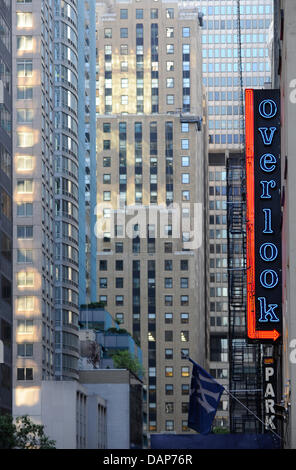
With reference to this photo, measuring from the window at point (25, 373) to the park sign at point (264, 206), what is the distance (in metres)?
60.4

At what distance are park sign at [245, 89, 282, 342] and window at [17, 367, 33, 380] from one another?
6042cm

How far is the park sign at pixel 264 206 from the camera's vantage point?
185 feet

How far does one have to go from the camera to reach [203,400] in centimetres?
4666

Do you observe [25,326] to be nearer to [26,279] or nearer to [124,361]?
[26,279]

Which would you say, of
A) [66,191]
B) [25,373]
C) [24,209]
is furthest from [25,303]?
[66,191]

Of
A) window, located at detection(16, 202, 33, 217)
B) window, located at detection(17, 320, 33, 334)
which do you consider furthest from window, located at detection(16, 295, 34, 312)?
window, located at detection(16, 202, 33, 217)

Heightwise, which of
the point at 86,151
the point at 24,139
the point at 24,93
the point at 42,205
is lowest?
the point at 42,205

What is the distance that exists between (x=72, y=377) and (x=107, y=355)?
36374mm

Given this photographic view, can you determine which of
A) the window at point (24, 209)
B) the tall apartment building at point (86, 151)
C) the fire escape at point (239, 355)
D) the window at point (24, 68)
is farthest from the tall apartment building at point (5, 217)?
the tall apartment building at point (86, 151)

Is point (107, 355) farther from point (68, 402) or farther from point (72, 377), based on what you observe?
point (68, 402)

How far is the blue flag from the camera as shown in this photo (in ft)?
151

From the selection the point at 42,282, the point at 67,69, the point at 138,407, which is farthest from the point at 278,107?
the point at 138,407

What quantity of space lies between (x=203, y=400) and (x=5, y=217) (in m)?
44.0

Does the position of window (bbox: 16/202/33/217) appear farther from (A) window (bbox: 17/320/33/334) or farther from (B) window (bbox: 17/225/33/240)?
(A) window (bbox: 17/320/33/334)
